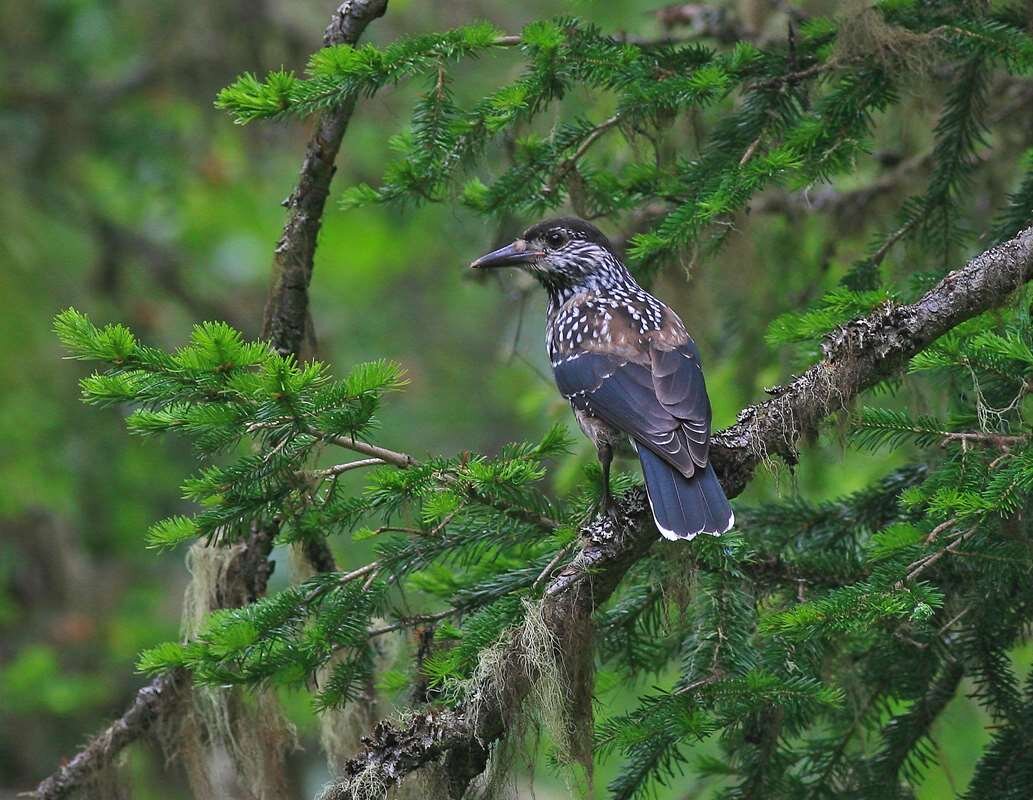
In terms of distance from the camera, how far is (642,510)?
11.8 feet

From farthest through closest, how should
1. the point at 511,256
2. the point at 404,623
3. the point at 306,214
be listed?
the point at 511,256, the point at 306,214, the point at 404,623

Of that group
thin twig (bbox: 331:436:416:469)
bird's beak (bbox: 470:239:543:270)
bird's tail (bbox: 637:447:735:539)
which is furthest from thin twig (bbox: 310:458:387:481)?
bird's beak (bbox: 470:239:543:270)

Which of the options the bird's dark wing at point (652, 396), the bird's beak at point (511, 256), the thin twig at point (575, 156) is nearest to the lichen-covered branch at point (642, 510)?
the bird's dark wing at point (652, 396)

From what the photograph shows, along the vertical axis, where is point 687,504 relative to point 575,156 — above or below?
below

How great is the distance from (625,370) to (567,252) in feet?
2.82

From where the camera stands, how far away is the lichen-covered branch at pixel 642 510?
9.55ft

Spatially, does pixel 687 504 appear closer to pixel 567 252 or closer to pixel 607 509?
pixel 607 509

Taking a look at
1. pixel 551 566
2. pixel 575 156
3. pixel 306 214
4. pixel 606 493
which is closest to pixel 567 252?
pixel 575 156

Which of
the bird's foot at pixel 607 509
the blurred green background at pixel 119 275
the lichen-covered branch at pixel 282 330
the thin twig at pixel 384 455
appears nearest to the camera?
the thin twig at pixel 384 455

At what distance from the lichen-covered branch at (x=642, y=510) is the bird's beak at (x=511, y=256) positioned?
1.54 meters

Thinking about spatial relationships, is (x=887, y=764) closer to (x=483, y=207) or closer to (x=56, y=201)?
(x=483, y=207)

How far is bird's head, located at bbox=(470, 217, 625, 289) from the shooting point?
5.11 m

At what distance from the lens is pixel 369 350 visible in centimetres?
1115

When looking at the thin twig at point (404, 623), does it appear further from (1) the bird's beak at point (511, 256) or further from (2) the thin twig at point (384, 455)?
(1) the bird's beak at point (511, 256)
